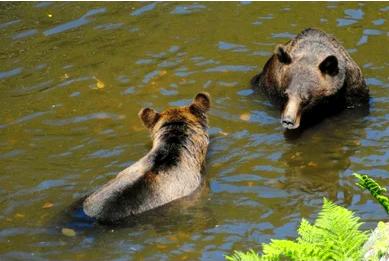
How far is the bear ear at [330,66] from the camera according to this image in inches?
445

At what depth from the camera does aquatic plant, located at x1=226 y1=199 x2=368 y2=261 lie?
4965 mm

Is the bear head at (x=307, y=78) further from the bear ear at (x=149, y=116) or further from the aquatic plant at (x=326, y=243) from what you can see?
the aquatic plant at (x=326, y=243)

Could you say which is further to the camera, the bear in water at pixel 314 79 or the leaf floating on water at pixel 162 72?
the leaf floating on water at pixel 162 72

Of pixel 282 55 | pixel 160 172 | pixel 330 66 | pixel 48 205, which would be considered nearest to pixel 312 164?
pixel 330 66

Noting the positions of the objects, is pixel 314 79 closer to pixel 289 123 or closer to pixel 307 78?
pixel 307 78

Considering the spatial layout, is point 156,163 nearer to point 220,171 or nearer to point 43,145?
point 220,171

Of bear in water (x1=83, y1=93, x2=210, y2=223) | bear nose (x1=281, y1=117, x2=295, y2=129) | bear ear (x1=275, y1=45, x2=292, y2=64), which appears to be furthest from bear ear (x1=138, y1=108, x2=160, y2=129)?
bear ear (x1=275, y1=45, x2=292, y2=64)

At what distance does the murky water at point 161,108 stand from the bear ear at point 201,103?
63 centimetres

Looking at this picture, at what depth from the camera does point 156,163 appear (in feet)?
28.5

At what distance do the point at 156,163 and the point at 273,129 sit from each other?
9.45 feet

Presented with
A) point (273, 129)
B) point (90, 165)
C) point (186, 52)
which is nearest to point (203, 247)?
point (90, 165)

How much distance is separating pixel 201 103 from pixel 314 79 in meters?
2.01

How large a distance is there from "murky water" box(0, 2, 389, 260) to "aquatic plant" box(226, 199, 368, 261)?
9.62 ft

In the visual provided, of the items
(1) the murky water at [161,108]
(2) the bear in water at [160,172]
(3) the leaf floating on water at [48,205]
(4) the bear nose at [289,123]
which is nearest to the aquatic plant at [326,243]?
(1) the murky water at [161,108]
